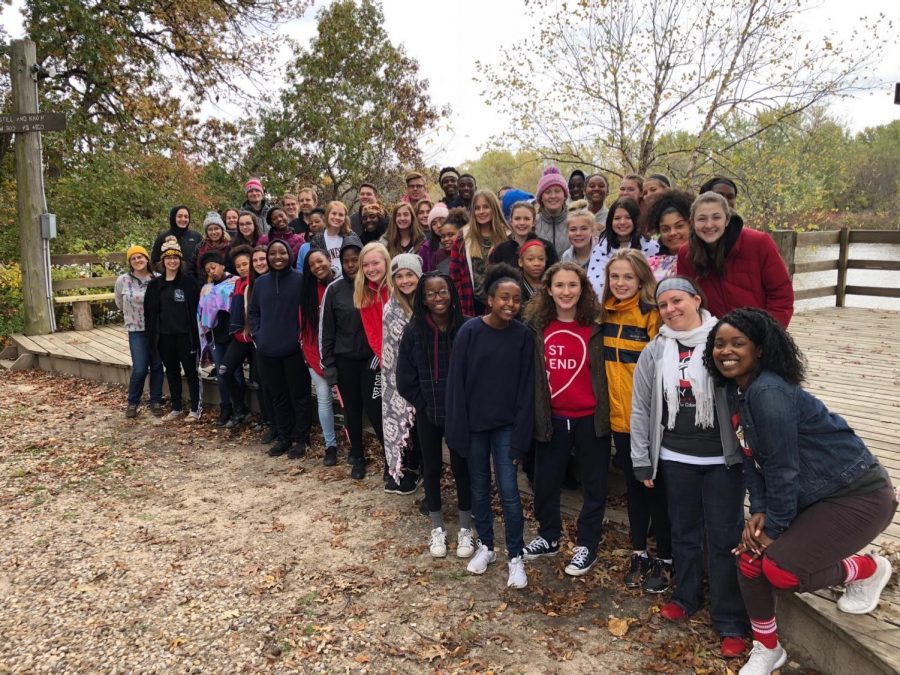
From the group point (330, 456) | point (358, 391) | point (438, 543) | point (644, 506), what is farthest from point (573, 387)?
point (330, 456)

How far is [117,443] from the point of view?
6672mm

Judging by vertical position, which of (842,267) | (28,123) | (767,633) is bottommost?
(767,633)

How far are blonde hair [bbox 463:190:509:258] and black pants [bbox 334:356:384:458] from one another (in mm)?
1383

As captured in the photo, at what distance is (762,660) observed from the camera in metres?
2.80

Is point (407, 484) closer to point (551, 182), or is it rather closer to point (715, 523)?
point (715, 523)

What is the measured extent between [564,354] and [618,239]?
1.27 meters

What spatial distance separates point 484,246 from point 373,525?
2403 millimetres

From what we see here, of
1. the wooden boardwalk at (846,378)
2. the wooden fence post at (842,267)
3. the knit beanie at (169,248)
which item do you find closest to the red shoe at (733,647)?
the wooden boardwalk at (846,378)

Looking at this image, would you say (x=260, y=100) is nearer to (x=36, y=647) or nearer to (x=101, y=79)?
(x=101, y=79)

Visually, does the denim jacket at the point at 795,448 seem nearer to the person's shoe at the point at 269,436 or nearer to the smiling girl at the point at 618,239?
the smiling girl at the point at 618,239

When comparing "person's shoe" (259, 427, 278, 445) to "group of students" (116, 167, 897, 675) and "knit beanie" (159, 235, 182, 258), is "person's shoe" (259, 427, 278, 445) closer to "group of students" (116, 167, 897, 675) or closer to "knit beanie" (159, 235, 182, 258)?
"group of students" (116, 167, 897, 675)

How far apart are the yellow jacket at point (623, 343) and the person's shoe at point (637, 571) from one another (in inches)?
33.2

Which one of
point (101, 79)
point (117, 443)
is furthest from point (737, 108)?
point (101, 79)

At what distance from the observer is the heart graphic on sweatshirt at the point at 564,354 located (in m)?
3.61
